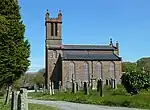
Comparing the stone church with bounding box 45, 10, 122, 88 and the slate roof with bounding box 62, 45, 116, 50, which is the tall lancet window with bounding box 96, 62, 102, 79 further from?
the slate roof with bounding box 62, 45, 116, 50

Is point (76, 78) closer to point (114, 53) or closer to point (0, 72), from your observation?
point (114, 53)

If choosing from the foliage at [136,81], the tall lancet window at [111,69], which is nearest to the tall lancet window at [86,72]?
the tall lancet window at [111,69]

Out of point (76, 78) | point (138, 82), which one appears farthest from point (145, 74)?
point (76, 78)

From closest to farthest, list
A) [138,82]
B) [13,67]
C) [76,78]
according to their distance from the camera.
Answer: [13,67] → [138,82] → [76,78]

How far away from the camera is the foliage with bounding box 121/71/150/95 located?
1205 inches

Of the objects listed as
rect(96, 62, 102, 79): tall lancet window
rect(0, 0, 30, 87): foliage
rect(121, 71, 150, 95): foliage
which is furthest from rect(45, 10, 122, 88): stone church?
rect(0, 0, 30, 87): foliage

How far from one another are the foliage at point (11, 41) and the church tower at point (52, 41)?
2863 inches

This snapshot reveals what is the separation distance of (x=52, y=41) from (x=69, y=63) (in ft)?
27.4

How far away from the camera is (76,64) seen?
97.8 metres

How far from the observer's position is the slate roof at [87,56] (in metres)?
98.9

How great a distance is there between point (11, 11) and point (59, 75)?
74.8m

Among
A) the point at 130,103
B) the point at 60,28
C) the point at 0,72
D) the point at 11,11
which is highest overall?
the point at 60,28

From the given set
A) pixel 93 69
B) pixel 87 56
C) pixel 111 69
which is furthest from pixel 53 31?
pixel 111 69

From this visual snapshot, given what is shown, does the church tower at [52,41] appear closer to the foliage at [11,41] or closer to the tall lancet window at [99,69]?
the tall lancet window at [99,69]
